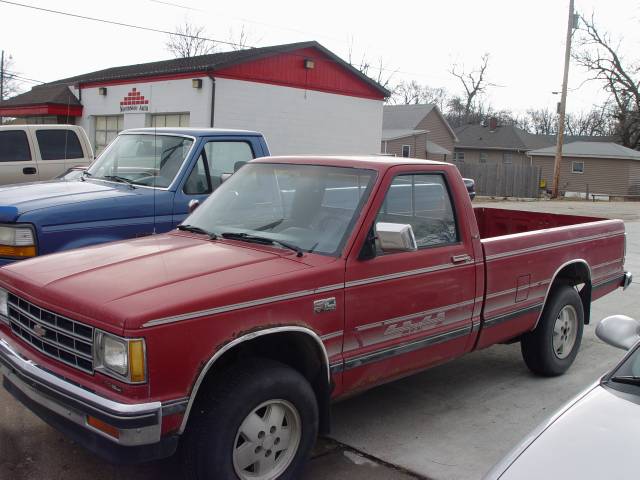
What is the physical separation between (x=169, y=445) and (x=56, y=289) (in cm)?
99

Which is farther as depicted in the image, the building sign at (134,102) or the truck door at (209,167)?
the building sign at (134,102)

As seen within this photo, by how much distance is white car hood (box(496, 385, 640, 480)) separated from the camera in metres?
2.33

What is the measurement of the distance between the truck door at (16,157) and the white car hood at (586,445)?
10.2 metres

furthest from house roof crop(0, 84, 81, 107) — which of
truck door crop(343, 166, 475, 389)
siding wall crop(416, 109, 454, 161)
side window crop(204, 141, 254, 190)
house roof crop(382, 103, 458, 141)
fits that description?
siding wall crop(416, 109, 454, 161)

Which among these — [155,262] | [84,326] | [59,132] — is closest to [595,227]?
[155,262]

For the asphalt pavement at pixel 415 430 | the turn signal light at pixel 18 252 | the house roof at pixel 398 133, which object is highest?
the house roof at pixel 398 133

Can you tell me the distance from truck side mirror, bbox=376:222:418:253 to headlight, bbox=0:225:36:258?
3011 millimetres

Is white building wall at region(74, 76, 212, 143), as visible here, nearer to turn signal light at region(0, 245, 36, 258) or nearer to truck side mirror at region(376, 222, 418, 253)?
turn signal light at region(0, 245, 36, 258)

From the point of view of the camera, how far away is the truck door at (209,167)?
6.34m

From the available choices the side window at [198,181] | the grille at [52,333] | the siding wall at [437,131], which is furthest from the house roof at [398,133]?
the grille at [52,333]

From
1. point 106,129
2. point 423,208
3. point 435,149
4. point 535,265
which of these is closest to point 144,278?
point 423,208

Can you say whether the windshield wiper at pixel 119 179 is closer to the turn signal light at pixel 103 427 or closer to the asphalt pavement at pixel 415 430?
the asphalt pavement at pixel 415 430

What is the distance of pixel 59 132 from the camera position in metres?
11.3

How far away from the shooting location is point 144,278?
338cm
